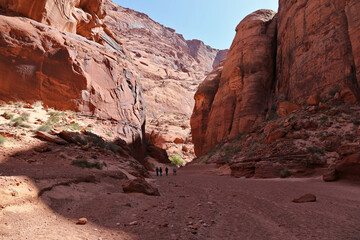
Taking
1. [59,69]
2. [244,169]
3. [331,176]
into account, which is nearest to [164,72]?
[59,69]

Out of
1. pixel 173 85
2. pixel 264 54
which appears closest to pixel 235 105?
pixel 264 54

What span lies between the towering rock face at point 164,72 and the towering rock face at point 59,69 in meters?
27.6

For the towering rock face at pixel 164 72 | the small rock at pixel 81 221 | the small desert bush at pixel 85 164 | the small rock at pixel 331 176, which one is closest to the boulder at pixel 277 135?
the small rock at pixel 331 176

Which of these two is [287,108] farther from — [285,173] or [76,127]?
[76,127]

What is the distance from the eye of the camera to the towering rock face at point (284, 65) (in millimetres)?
15594

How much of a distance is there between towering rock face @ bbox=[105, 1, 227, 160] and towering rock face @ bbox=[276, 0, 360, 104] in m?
29.4

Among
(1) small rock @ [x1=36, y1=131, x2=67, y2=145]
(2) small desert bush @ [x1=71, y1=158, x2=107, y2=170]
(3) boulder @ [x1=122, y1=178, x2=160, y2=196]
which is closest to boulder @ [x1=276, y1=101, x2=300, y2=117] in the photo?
(3) boulder @ [x1=122, y1=178, x2=160, y2=196]

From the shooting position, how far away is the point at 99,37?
987 inches

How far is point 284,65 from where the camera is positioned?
74.3 feet

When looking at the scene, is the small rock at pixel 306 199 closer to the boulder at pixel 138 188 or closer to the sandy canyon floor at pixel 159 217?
the sandy canyon floor at pixel 159 217

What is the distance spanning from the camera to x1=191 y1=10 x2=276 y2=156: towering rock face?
2509 cm

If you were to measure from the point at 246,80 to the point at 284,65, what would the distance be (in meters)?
4.94

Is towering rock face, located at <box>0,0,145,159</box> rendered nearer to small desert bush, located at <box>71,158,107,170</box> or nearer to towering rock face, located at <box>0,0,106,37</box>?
towering rock face, located at <box>0,0,106,37</box>

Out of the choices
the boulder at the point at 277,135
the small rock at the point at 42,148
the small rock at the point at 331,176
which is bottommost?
the small rock at the point at 331,176
